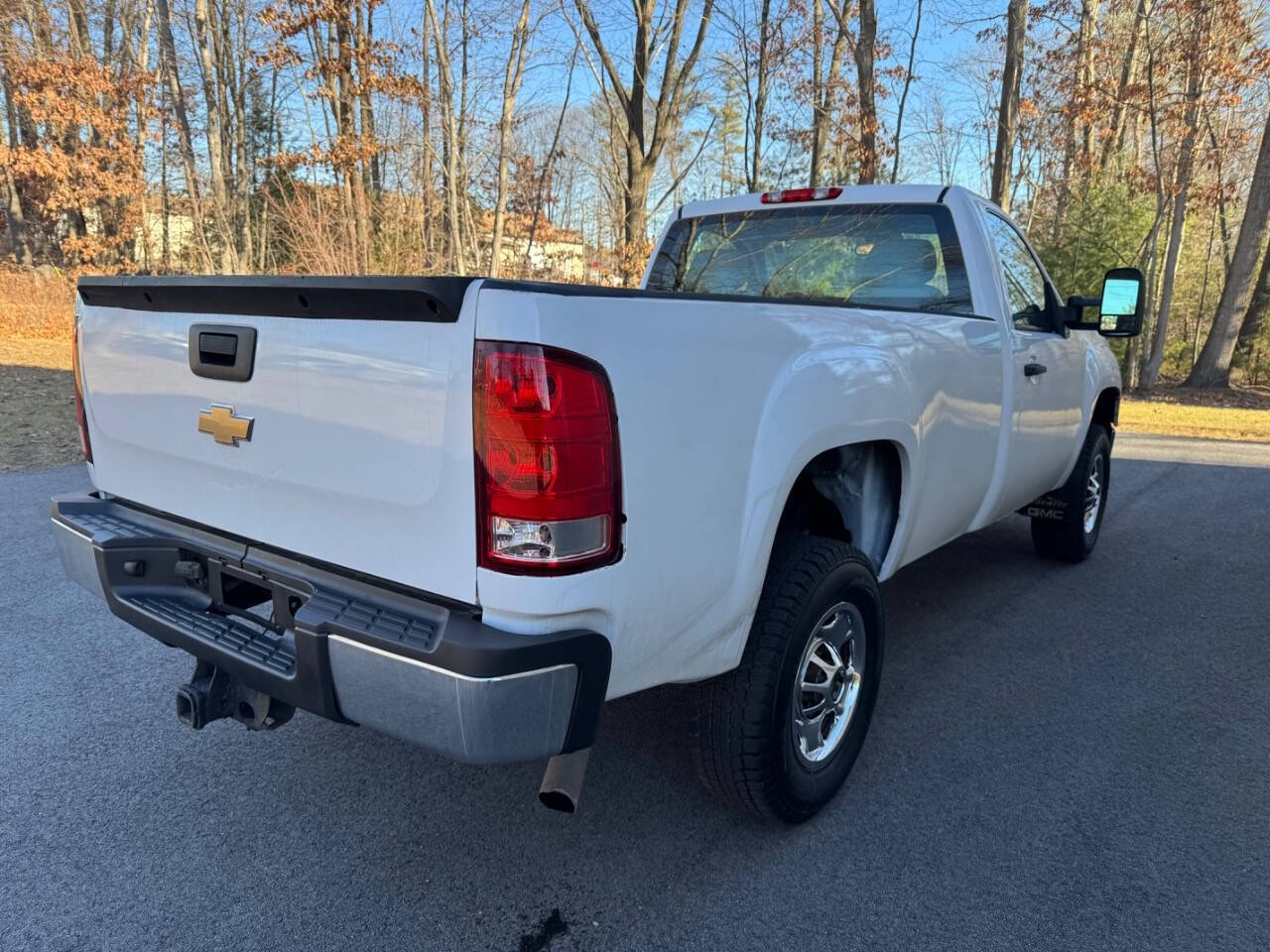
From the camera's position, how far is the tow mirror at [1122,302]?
4441 millimetres

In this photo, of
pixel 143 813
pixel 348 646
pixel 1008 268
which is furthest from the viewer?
pixel 1008 268

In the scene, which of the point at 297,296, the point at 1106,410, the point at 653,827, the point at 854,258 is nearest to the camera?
the point at 297,296

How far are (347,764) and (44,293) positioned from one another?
777 inches

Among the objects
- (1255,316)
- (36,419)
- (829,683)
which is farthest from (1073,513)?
(1255,316)

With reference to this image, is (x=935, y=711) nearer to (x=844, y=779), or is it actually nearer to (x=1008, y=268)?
(x=844, y=779)

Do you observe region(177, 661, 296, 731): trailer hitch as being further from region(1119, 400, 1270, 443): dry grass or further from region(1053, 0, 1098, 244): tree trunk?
region(1053, 0, 1098, 244): tree trunk

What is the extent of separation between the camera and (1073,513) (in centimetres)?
522

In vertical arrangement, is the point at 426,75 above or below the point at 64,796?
above

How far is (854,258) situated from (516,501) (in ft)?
Result: 9.04

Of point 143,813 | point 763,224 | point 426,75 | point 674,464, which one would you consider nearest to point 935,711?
point 674,464

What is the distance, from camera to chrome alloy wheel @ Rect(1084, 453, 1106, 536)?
543 centimetres

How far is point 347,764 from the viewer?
2963mm

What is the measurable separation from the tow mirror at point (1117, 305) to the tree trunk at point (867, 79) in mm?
11800

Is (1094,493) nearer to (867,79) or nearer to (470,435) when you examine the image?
(470,435)
